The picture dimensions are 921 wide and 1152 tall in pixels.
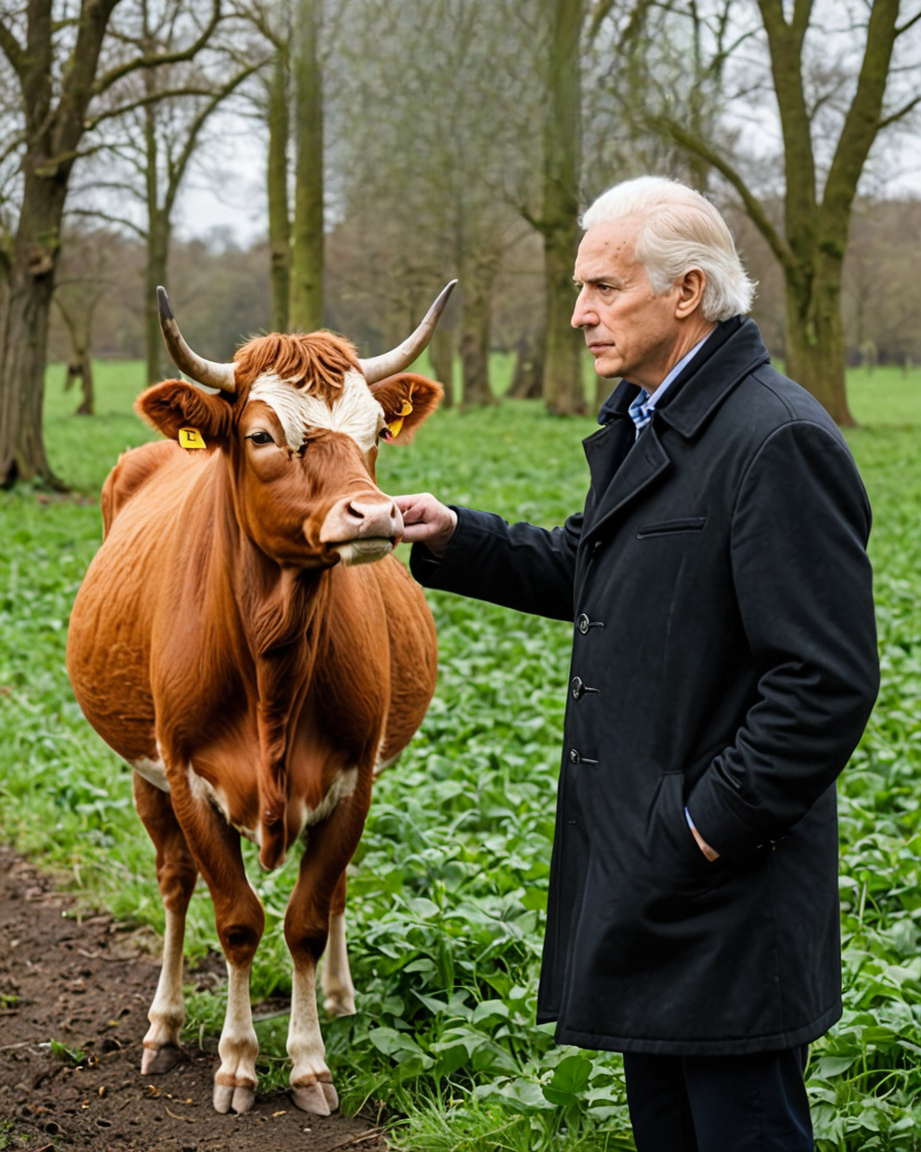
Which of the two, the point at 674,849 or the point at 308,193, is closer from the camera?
the point at 674,849

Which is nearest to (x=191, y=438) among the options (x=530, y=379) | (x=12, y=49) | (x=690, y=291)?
(x=690, y=291)

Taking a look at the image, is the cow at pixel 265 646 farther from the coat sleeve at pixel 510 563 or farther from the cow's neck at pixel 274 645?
the coat sleeve at pixel 510 563

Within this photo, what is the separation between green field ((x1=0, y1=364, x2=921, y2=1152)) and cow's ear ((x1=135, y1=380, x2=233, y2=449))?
1.97m

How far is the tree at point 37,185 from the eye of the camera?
15625mm

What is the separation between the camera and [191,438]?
12.2 feet

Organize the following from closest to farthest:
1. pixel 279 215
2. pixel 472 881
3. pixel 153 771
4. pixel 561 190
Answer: pixel 153 771
pixel 472 881
pixel 279 215
pixel 561 190

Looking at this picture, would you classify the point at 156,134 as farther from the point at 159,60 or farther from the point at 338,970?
the point at 338,970

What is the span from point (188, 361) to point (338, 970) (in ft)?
7.82

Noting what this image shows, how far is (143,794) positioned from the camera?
16.3 ft

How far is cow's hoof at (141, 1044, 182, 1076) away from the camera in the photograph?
444 cm

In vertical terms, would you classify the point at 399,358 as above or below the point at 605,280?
below

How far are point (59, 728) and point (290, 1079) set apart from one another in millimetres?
4106

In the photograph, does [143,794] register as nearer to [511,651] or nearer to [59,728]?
[59,728]

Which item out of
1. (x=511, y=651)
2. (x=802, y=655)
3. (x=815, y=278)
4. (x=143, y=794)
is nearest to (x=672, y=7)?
(x=815, y=278)
